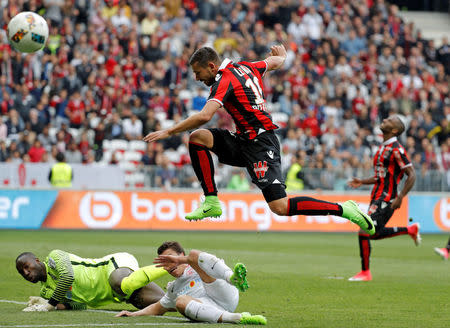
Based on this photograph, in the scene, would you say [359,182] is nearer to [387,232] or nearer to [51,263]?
[387,232]

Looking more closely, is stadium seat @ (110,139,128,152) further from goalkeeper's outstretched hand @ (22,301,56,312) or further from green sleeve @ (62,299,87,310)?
goalkeeper's outstretched hand @ (22,301,56,312)

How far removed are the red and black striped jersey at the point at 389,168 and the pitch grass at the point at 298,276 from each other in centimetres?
130

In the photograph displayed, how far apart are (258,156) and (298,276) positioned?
14.7 feet

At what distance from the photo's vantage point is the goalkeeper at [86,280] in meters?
8.96

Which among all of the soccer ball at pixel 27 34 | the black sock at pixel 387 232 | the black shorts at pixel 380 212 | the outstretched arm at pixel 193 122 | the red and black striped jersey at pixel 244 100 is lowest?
the black sock at pixel 387 232

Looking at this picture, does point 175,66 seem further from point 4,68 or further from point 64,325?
point 64,325

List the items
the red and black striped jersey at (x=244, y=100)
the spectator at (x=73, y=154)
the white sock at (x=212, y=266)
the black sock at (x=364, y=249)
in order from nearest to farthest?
the white sock at (x=212, y=266), the red and black striped jersey at (x=244, y=100), the black sock at (x=364, y=249), the spectator at (x=73, y=154)

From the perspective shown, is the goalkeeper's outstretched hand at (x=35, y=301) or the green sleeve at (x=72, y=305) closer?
the goalkeeper's outstretched hand at (x=35, y=301)

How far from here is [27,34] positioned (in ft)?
41.5

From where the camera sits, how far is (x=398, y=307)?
991cm

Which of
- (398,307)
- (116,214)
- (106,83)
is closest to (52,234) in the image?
(116,214)

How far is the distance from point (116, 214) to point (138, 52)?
6.39 m

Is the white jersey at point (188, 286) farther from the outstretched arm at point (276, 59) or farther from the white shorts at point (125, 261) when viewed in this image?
the outstretched arm at point (276, 59)

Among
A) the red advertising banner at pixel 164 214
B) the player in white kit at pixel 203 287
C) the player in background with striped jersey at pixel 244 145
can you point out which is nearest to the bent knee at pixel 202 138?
the player in background with striped jersey at pixel 244 145
